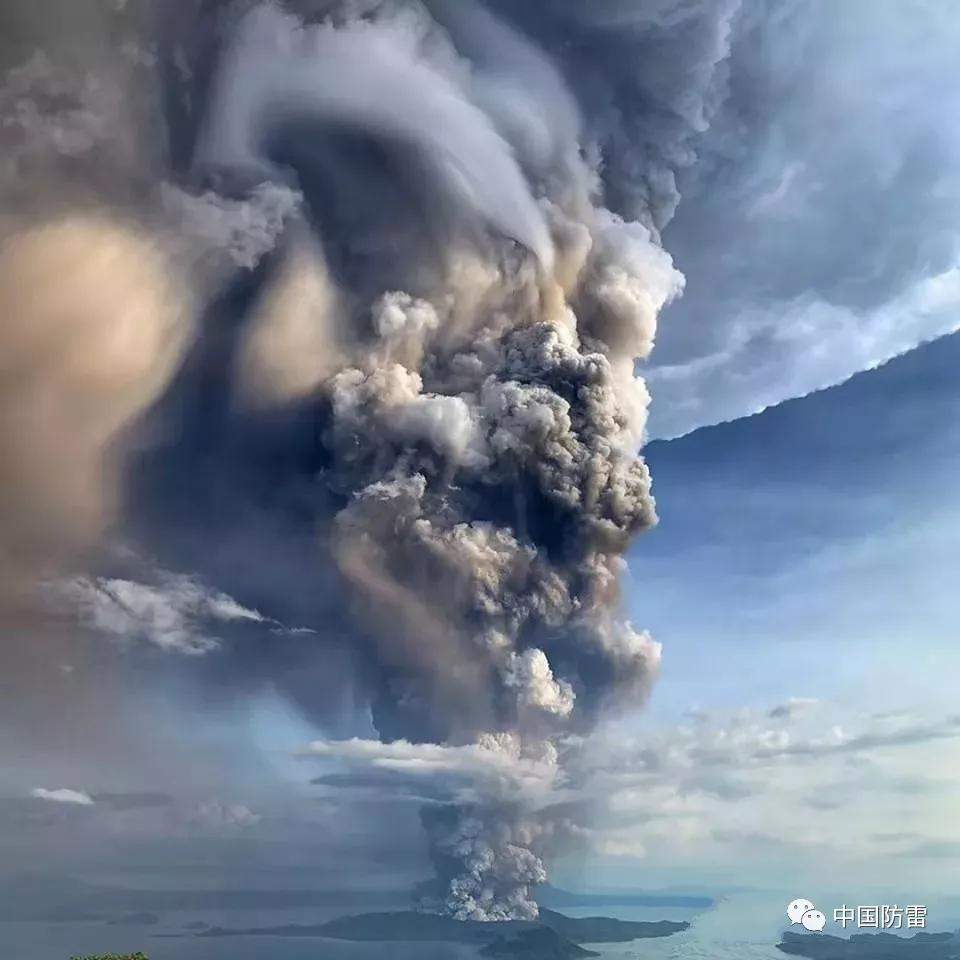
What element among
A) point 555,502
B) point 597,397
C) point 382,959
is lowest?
point 382,959

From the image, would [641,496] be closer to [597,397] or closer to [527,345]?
[597,397]

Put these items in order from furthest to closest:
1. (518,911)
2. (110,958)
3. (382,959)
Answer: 1. (382,959)
2. (518,911)
3. (110,958)

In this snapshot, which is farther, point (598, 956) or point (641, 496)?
point (598, 956)

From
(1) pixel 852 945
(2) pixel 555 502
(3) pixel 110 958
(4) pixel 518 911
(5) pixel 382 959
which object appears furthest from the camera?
(5) pixel 382 959

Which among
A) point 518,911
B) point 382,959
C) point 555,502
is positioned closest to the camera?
point 555,502

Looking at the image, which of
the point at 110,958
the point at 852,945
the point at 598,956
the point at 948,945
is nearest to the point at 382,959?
the point at 598,956

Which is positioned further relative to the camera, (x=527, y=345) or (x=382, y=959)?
(x=382, y=959)

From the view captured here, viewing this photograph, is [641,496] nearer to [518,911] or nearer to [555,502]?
[555,502]

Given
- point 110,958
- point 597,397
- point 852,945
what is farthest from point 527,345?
point 852,945

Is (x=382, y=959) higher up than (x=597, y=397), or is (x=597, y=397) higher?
(x=597, y=397)
